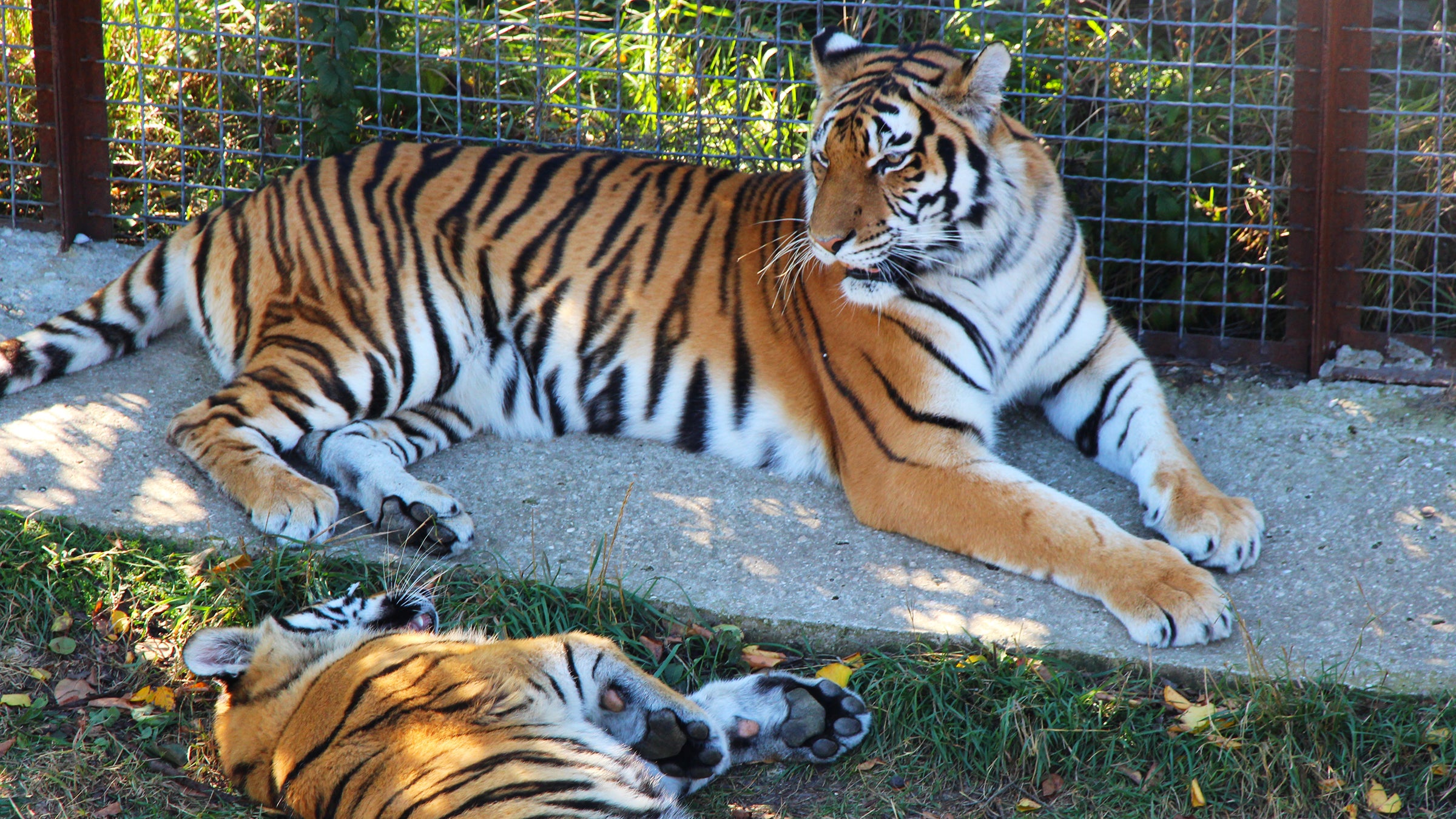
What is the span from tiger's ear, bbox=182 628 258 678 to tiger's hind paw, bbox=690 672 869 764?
2.96ft

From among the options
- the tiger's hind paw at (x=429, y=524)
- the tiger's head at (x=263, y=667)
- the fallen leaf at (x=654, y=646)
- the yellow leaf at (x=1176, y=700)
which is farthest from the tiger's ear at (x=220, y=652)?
the yellow leaf at (x=1176, y=700)

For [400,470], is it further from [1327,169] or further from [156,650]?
[1327,169]

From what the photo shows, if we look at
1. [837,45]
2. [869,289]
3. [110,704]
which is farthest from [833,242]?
[110,704]

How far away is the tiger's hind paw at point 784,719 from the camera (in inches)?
106

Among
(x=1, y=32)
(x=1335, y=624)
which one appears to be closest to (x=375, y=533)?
(x=1335, y=624)

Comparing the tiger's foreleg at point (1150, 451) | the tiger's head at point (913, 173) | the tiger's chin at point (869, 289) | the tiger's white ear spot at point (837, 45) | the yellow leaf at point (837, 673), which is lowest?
the yellow leaf at point (837, 673)

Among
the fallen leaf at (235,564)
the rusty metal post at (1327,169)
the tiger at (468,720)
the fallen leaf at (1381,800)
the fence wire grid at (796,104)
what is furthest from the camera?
the fence wire grid at (796,104)

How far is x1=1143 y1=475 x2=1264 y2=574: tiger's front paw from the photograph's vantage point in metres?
3.09

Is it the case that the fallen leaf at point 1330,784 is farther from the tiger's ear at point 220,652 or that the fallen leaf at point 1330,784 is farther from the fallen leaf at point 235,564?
the fallen leaf at point 235,564

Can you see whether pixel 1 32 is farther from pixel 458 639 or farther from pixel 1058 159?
pixel 1058 159

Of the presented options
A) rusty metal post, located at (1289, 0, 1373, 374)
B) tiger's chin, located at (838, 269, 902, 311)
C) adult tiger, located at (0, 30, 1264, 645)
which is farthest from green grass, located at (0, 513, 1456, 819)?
rusty metal post, located at (1289, 0, 1373, 374)

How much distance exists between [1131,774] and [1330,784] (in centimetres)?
36

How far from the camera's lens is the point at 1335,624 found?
2.88 metres

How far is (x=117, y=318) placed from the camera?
3977mm
